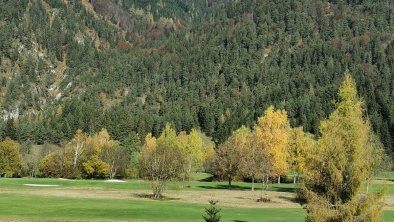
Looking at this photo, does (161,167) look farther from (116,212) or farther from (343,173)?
(343,173)

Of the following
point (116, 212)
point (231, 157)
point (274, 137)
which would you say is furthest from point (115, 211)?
point (231, 157)

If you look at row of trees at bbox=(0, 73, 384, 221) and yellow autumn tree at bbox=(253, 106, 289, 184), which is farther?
yellow autumn tree at bbox=(253, 106, 289, 184)

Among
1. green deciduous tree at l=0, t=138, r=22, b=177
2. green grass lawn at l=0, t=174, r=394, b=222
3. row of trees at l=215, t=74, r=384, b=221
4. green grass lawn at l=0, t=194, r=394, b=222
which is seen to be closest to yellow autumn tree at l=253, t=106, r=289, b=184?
green grass lawn at l=0, t=174, r=394, b=222

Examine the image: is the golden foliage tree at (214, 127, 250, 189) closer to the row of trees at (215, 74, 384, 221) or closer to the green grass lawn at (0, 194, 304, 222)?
the green grass lawn at (0, 194, 304, 222)

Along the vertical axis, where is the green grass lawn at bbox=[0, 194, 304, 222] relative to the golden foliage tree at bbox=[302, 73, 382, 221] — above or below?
below

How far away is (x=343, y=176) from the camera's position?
30125 mm

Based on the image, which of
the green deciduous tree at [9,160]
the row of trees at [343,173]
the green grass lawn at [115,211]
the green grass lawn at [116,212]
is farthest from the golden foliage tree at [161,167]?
the green deciduous tree at [9,160]

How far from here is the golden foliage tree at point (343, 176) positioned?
96.0 feet

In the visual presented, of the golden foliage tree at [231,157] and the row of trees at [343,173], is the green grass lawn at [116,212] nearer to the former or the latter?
the row of trees at [343,173]

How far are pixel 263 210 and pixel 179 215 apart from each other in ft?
44.7

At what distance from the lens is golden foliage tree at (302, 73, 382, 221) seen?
29.2 metres

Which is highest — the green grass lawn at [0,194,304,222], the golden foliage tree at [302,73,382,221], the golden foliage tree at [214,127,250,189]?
the golden foliage tree at [214,127,250,189]

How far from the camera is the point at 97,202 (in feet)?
214

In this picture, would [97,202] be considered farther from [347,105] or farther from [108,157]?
[108,157]
